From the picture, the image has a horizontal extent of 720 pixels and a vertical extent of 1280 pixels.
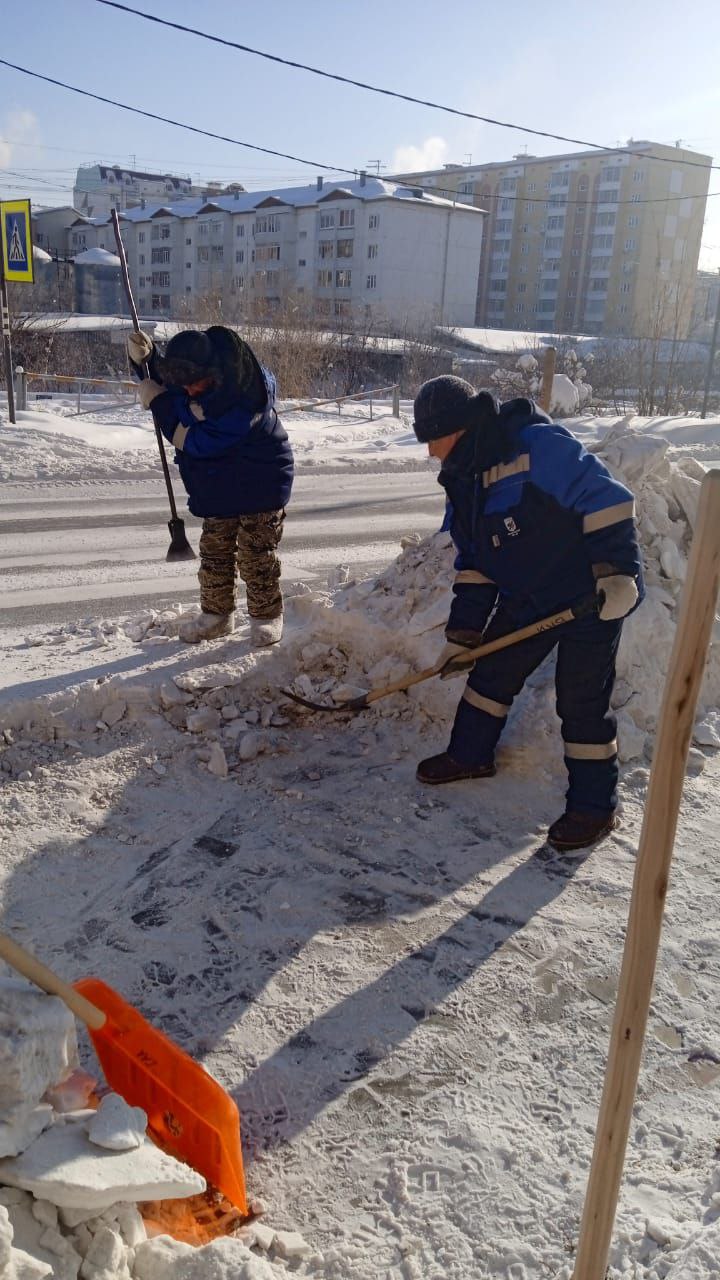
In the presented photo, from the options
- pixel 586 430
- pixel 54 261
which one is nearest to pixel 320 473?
pixel 586 430

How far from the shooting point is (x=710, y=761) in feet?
14.4

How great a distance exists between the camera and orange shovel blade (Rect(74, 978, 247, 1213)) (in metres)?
2.16

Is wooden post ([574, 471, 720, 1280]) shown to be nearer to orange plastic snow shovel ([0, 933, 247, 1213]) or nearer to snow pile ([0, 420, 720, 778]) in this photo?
orange plastic snow shovel ([0, 933, 247, 1213])

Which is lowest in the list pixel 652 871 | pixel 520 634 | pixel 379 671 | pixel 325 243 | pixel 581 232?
pixel 379 671

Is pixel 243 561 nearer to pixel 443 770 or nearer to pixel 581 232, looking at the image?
pixel 443 770

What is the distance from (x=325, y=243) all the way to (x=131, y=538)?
4923 cm

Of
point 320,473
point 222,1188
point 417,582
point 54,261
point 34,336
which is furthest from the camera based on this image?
point 54,261

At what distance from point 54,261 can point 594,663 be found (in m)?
37.3

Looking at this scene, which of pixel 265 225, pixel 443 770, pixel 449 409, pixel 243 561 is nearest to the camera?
pixel 449 409

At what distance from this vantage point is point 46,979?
77.7 inches

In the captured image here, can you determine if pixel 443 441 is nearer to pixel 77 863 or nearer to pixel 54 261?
pixel 77 863

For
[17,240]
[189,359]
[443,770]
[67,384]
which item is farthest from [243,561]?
[67,384]

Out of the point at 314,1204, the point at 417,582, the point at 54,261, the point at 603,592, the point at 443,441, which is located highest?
the point at 54,261

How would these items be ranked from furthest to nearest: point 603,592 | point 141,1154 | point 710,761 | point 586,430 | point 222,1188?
point 586,430 → point 710,761 → point 603,592 → point 222,1188 → point 141,1154
